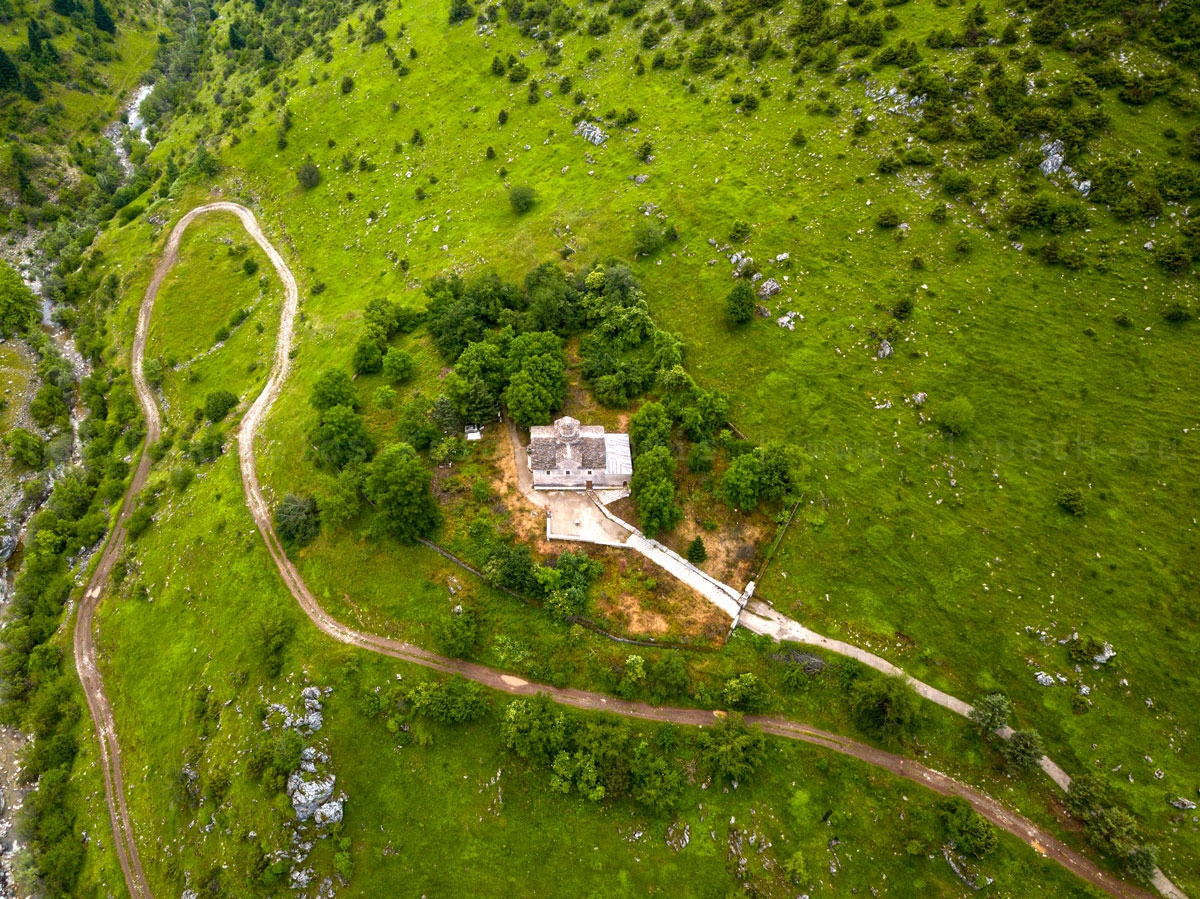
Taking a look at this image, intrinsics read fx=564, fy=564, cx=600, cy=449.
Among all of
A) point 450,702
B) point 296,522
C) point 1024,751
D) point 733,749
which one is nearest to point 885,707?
point 1024,751

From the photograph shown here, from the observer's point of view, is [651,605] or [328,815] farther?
[651,605]

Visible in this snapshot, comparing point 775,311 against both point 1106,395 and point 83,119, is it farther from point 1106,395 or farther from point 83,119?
point 83,119

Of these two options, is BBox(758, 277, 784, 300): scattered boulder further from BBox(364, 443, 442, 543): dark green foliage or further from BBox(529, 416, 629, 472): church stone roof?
BBox(364, 443, 442, 543): dark green foliage

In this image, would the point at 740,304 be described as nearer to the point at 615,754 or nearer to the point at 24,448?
the point at 615,754

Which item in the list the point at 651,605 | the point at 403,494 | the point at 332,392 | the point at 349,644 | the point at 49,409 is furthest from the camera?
the point at 49,409

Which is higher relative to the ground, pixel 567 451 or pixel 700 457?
pixel 567 451

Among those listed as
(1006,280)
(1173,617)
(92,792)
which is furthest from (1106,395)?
(92,792)
